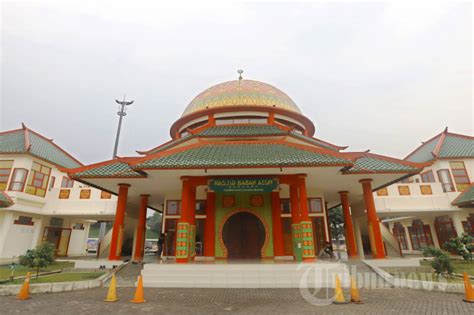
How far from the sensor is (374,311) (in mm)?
6766

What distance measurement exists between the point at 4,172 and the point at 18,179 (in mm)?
1248

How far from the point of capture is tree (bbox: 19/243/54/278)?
35.7 feet

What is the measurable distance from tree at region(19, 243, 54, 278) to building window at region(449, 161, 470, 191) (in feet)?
88.3

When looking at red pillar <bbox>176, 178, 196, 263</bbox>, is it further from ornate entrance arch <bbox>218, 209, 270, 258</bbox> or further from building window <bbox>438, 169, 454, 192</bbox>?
building window <bbox>438, 169, 454, 192</bbox>

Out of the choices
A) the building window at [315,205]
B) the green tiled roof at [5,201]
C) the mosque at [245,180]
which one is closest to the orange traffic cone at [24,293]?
the mosque at [245,180]

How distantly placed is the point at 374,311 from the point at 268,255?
821 cm

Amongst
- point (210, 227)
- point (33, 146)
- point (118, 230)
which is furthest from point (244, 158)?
point (33, 146)

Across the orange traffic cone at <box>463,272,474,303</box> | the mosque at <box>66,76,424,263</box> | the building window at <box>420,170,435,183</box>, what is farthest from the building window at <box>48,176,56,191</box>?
the building window at <box>420,170,435,183</box>

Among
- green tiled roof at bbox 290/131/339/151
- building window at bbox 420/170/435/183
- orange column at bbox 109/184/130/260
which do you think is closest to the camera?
orange column at bbox 109/184/130/260

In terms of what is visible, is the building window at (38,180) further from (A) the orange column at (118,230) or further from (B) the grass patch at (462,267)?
(B) the grass patch at (462,267)

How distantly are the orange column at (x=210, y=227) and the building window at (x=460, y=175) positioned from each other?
19.2 m

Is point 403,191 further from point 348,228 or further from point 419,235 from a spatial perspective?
point 419,235

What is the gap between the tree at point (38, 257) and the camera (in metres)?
10.9

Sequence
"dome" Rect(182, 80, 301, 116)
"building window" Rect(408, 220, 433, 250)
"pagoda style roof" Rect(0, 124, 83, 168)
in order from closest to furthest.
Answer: "dome" Rect(182, 80, 301, 116), "pagoda style roof" Rect(0, 124, 83, 168), "building window" Rect(408, 220, 433, 250)
